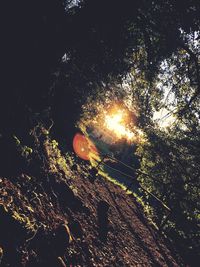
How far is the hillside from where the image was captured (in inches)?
182

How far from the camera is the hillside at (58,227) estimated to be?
4.61 m

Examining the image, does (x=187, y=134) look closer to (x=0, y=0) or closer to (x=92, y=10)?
(x=92, y=10)

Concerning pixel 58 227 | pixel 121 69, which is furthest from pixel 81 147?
pixel 58 227

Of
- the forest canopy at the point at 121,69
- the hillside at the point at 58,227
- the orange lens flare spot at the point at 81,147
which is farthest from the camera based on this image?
the orange lens flare spot at the point at 81,147

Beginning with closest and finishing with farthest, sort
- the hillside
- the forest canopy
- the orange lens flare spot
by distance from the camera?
the hillside → the forest canopy → the orange lens flare spot

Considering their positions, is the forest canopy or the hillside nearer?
the hillside

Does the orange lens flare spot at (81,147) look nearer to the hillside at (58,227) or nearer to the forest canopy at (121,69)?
the forest canopy at (121,69)

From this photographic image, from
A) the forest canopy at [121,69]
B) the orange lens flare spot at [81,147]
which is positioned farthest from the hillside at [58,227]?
the orange lens flare spot at [81,147]

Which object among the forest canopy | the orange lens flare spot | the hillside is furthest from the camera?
the orange lens flare spot

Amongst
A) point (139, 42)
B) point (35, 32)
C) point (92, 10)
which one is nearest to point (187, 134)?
point (139, 42)

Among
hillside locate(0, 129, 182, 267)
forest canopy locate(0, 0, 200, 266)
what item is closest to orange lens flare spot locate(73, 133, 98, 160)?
forest canopy locate(0, 0, 200, 266)

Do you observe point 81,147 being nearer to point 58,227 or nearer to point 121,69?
point 121,69

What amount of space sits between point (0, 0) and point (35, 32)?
1.12m

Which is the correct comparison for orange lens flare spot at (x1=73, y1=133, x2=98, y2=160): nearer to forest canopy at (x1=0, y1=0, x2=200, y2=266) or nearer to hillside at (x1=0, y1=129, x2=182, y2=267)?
forest canopy at (x1=0, y1=0, x2=200, y2=266)
